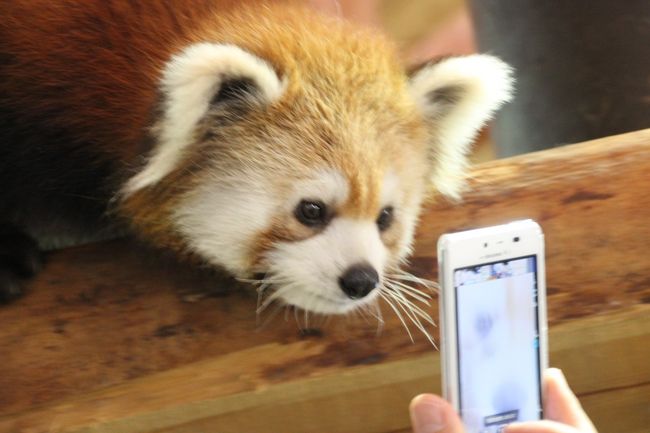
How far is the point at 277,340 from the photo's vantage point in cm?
127

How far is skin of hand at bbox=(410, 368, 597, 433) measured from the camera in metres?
0.88

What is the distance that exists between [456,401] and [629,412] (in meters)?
0.49

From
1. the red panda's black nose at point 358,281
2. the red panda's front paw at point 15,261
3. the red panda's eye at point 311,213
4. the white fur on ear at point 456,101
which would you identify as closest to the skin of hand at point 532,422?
the red panda's black nose at point 358,281

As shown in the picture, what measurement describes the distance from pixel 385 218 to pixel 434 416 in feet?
1.53

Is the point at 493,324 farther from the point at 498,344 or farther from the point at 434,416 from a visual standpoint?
the point at 434,416

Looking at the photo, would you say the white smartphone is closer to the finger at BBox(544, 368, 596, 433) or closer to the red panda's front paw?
the finger at BBox(544, 368, 596, 433)

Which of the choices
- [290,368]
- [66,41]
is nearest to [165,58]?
[66,41]

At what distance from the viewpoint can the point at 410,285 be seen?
4.42ft

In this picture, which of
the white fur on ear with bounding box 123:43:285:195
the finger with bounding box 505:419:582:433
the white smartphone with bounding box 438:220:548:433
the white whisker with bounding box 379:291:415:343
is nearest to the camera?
the finger with bounding box 505:419:582:433

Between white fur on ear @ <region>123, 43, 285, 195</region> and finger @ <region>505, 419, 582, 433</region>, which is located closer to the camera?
finger @ <region>505, 419, 582, 433</region>

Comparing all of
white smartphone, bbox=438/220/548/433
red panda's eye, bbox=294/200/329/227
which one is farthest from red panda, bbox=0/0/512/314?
white smartphone, bbox=438/220/548/433

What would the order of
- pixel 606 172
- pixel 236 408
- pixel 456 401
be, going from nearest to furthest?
1. pixel 456 401
2. pixel 236 408
3. pixel 606 172

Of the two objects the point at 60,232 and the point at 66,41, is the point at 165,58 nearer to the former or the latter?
the point at 66,41

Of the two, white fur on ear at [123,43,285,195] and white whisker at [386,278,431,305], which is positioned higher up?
white fur on ear at [123,43,285,195]
